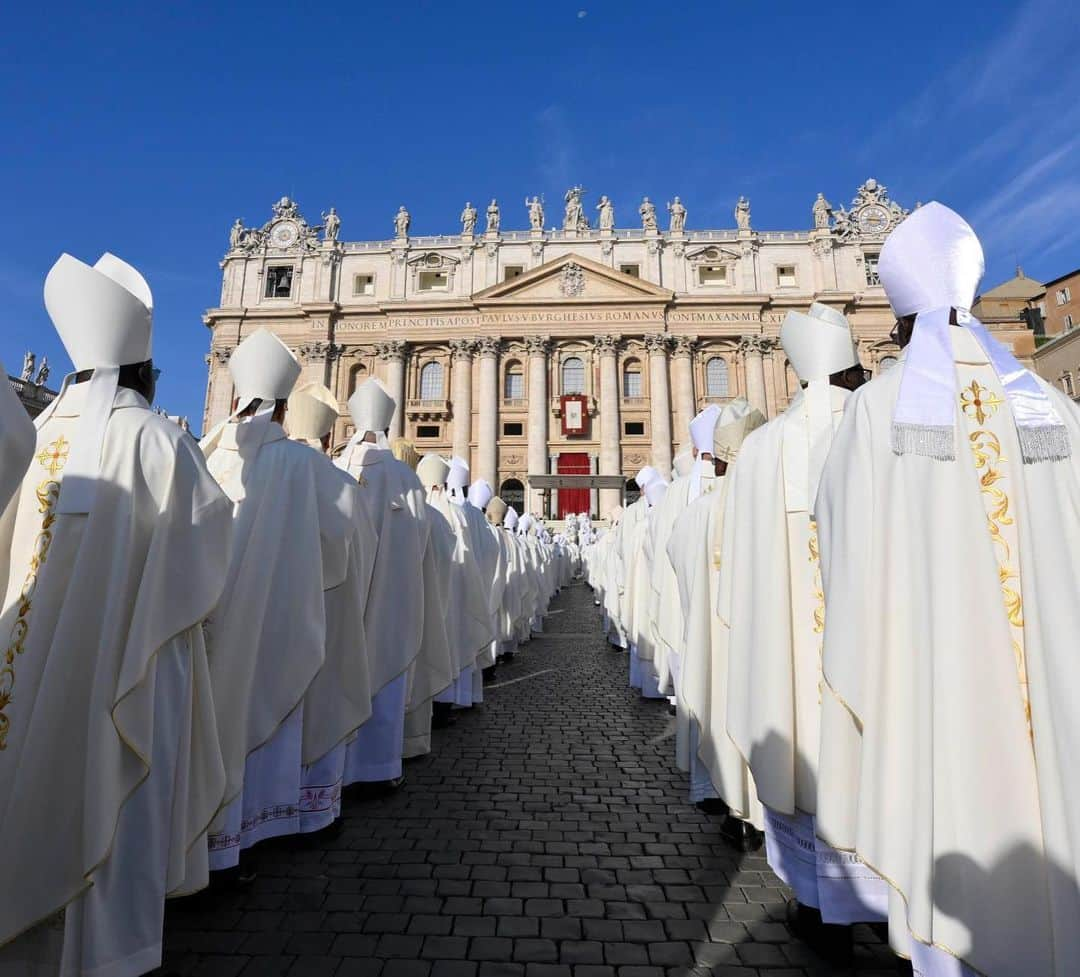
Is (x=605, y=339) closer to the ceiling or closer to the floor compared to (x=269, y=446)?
closer to the ceiling

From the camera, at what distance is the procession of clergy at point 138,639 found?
74.3 inches

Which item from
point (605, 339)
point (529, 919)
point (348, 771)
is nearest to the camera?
point (529, 919)

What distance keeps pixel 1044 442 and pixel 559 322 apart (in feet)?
125

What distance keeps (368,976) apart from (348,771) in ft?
6.51

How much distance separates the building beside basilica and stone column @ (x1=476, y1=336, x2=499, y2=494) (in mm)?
118

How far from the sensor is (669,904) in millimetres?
2672

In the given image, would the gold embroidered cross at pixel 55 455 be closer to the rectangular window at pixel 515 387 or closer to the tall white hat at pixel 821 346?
the tall white hat at pixel 821 346

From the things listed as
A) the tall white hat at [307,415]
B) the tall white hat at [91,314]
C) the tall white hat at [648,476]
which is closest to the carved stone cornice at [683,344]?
the tall white hat at [648,476]

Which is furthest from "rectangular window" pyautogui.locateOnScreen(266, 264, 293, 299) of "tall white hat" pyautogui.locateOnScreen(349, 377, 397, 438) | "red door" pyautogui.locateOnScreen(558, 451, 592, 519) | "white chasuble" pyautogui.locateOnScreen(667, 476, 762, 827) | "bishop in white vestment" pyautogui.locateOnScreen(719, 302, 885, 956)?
"bishop in white vestment" pyautogui.locateOnScreen(719, 302, 885, 956)

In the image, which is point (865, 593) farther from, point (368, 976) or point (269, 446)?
point (269, 446)

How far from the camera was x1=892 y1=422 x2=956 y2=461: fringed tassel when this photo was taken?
1818 mm

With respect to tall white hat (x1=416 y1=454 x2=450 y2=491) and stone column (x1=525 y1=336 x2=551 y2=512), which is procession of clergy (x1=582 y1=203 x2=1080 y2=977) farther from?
stone column (x1=525 y1=336 x2=551 y2=512)

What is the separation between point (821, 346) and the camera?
113 inches

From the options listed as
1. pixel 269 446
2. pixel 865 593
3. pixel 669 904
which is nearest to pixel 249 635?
pixel 269 446
